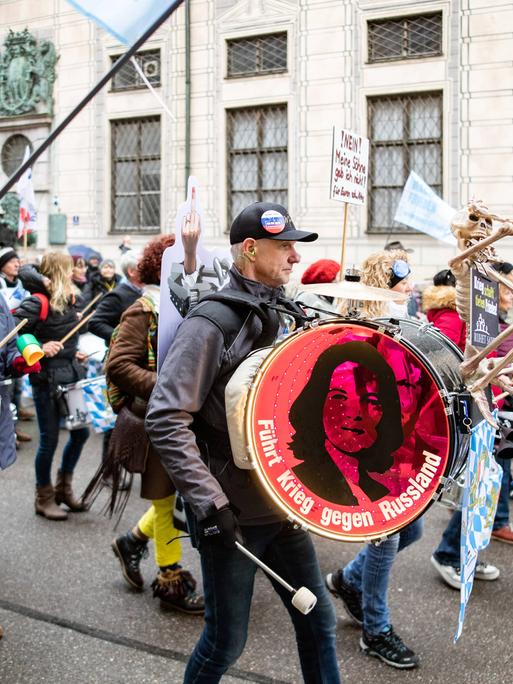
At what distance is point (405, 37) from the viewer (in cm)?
1213

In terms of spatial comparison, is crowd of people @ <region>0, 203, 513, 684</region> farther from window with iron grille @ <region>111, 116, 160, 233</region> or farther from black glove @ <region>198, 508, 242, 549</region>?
window with iron grille @ <region>111, 116, 160, 233</region>

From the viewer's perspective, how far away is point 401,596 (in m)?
4.26

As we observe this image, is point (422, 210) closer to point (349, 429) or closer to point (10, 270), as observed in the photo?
point (10, 270)

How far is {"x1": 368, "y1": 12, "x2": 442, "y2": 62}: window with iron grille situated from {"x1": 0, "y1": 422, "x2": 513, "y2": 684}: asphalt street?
911 centimetres

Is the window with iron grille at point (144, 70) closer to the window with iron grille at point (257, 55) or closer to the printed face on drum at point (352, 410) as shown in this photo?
the window with iron grille at point (257, 55)

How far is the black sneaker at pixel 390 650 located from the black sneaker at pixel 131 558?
1.35m

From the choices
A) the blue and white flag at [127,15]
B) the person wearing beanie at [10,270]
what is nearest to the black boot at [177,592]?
the blue and white flag at [127,15]

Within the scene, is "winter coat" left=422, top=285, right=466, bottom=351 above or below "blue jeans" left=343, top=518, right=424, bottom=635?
above

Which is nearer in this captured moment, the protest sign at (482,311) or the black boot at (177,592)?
the protest sign at (482,311)

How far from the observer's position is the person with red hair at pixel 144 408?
3.98 meters

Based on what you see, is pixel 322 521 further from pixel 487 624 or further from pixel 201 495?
pixel 487 624

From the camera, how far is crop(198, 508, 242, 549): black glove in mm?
2273

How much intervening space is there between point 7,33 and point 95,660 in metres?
14.6

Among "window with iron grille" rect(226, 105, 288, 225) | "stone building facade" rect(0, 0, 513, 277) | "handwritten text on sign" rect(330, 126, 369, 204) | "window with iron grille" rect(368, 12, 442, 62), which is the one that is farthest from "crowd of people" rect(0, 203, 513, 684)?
"window with iron grille" rect(226, 105, 288, 225)
